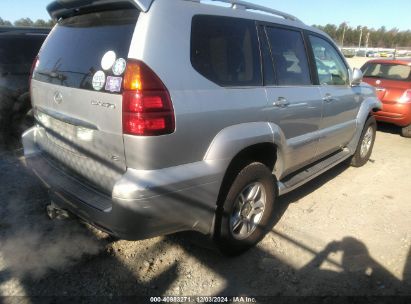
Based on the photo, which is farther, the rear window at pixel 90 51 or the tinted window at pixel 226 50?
the tinted window at pixel 226 50

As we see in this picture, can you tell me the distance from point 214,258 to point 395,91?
19.8 feet

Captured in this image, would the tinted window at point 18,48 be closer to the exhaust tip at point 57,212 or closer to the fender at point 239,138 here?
the exhaust tip at point 57,212

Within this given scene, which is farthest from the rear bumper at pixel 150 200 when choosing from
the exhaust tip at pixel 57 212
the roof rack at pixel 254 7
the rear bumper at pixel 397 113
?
the rear bumper at pixel 397 113

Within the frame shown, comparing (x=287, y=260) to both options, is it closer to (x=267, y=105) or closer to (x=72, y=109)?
(x=267, y=105)

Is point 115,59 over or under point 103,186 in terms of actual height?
over

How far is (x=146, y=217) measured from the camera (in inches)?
91.1

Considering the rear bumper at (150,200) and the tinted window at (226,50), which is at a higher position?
the tinted window at (226,50)

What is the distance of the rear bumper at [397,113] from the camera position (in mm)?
7340

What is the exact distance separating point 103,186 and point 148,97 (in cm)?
72

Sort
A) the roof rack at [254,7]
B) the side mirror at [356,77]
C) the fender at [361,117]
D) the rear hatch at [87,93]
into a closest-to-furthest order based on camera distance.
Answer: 1. the rear hatch at [87,93]
2. the roof rack at [254,7]
3. the side mirror at [356,77]
4. the fender at [361,117]

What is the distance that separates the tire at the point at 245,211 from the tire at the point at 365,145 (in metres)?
2.63

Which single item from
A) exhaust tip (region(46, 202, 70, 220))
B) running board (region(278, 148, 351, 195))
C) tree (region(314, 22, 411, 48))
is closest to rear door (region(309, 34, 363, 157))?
running board (region(278, 148, 351, 195))

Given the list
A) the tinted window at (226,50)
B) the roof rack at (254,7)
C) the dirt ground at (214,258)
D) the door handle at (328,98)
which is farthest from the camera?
the door handle at (328,98)

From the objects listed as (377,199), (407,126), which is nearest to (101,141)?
(377,199)
